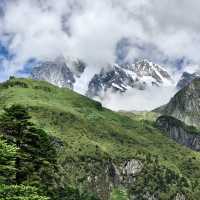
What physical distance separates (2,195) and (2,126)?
17.0m

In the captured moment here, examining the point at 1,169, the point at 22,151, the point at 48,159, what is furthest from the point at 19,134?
the point at 1,169

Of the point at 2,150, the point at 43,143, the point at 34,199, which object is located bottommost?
the point at 34,199

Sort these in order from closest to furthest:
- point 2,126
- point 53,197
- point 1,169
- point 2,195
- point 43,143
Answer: point 2,195
point 1,169
point 2,126
point 43,143
point 53,197

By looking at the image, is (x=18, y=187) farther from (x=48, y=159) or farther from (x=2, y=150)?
(x=48, y=159)

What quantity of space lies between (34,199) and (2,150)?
3.31 meters

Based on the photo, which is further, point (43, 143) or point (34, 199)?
point (43, 143)

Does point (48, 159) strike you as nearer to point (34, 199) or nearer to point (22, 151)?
point (22, 151)

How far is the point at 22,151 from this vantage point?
45.5 metres

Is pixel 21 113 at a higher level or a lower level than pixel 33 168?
higher

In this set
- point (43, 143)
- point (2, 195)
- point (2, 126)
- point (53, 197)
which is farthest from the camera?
point (53, 197)

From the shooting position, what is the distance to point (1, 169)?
30.2 meters

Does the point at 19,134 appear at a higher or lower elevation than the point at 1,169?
higher

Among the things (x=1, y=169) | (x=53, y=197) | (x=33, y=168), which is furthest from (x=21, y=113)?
(x=1, y=169)

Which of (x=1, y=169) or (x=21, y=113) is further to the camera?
(x=21, y=113)
